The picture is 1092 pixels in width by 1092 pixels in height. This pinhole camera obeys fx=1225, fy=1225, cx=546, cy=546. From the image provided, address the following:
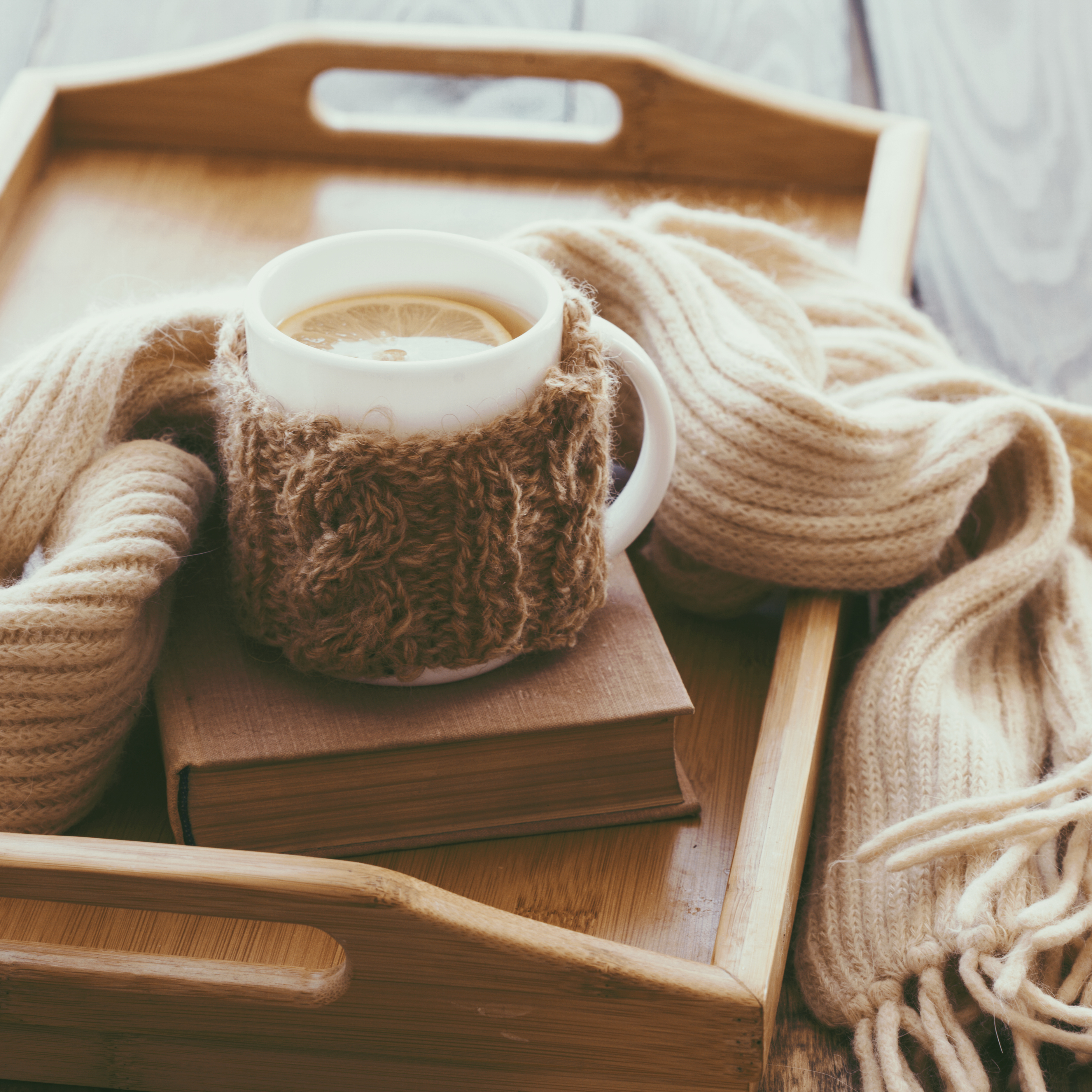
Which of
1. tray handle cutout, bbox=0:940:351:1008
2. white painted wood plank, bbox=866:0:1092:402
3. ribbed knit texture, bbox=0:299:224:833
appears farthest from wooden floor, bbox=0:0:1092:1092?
tray handle cutout, bbox=0:940:351:1008

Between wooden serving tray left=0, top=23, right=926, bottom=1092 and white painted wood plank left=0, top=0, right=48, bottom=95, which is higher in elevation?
white painted wood plank left=0, top=0, right=48, bottom=95

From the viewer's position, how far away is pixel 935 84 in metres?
1.08

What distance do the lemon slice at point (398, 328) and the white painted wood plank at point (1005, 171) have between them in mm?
506

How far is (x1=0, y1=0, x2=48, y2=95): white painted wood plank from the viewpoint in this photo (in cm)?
105

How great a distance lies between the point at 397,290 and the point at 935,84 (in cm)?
83

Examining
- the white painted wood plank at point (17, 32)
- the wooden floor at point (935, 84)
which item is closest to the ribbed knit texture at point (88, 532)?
the wooden floor at point (935, 84)

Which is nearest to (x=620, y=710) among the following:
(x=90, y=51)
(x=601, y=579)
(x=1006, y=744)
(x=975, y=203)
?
(x=601, y=579)

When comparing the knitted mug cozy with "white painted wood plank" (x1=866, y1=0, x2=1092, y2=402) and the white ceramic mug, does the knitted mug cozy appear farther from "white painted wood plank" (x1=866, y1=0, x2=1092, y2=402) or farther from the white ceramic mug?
"white painted wood plank" (x1=866, y1=0, x2=1092, y2=402)

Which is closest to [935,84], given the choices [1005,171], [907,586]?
[1005,171]

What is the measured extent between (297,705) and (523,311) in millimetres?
154

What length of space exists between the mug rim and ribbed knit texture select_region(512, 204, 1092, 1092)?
0.12 m

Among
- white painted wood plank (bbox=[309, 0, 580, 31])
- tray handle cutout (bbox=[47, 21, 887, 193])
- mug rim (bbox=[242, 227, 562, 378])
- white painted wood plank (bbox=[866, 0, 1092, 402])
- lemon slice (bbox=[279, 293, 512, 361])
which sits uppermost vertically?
mug rim (bbox=[242, 227, 562, 378])

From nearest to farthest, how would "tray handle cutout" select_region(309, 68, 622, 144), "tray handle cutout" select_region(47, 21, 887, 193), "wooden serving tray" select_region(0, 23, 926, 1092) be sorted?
"wooden serving tray" select_region(0, 23, 926, 1092) < "tray handle cutout" select_region(47, 21, 887, 193) < "tray handle cutout" select_region(309, 68, 622, 144)

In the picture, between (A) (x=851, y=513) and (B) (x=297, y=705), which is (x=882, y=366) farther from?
(B) (x=297, y=705)
